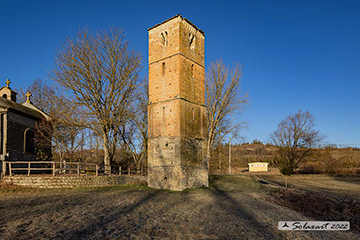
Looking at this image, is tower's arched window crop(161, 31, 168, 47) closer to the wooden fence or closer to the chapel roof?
the wooden fence

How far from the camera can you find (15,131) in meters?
18.8

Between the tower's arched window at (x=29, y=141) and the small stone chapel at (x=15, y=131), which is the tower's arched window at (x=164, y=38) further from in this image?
the tower's arched window at (x=29, y=141)

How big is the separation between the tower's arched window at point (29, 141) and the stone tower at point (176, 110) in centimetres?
1095

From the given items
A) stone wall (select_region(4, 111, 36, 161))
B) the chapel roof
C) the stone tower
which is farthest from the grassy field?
the chapel roof

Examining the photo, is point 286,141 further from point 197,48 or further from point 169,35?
→ point 169,35

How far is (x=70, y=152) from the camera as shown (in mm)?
27359

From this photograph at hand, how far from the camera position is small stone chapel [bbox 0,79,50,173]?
17.5m

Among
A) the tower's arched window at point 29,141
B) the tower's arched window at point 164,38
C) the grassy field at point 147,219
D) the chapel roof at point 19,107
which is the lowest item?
the grassy field at point 147,219

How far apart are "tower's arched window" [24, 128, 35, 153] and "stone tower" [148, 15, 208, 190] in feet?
35.9

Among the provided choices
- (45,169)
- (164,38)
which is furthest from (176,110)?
(45,169)

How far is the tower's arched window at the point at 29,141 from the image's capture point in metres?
20.2

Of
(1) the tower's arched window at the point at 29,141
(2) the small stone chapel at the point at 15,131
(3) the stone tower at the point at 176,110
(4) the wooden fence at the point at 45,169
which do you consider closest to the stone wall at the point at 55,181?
(4) the wooden fence at the point at 45,169

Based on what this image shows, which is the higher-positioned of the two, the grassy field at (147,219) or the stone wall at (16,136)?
the stone wall at (16,136)

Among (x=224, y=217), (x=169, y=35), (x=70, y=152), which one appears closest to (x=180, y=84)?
(x=169, y=35)
